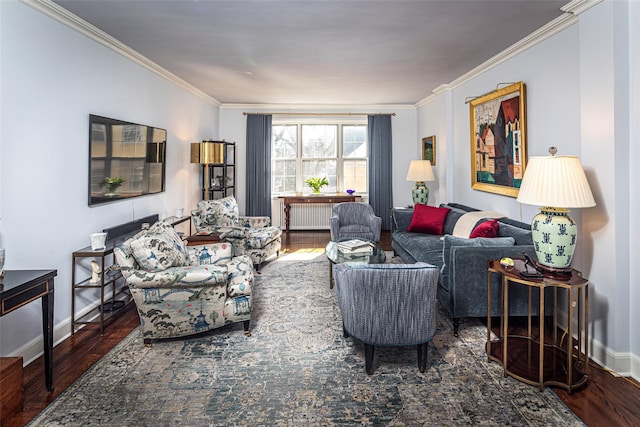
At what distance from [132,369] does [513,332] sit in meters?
2.91

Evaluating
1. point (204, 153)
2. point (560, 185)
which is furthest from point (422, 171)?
point (560, 185)

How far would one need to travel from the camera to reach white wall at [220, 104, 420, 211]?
732 centimetres

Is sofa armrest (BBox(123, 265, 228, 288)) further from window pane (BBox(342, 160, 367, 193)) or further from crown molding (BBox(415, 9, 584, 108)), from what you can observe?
window pane (BBox(342, 160, 367, 193))

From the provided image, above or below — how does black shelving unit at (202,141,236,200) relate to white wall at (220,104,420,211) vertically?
below

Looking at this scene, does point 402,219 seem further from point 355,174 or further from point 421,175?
point 355,174

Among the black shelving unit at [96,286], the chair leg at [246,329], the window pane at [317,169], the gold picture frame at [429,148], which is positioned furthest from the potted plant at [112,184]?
the gold picture frame at [429,148]

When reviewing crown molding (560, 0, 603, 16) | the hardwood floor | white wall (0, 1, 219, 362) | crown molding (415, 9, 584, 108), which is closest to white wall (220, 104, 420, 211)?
crown molding (415, 9, 584, 108)

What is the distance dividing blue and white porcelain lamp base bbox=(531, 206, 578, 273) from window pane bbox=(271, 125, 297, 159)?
580 cm

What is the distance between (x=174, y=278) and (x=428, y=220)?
3.32 m

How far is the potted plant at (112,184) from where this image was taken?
11.4ft

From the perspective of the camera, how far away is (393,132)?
751 cm

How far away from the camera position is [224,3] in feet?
9.04

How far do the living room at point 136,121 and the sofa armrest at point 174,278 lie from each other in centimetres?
75

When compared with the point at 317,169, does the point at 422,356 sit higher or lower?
lower
